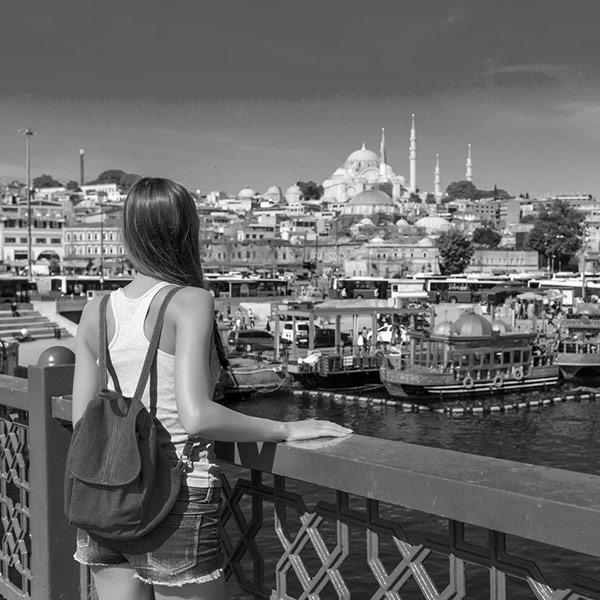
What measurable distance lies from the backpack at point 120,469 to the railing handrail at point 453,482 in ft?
1.26

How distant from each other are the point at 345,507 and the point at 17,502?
1.96 m

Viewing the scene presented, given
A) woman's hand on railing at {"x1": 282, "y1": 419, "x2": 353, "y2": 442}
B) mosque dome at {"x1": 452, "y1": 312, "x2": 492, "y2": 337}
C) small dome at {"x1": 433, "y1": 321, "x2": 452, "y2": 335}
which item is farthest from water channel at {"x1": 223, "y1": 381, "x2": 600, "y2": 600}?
woman's hand on railing at {"x1": 282, "y1": 419, "x2": 353, "y2": 442}

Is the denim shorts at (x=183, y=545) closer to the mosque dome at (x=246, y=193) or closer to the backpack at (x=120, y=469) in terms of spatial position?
the backpack at (x=120, y=469)

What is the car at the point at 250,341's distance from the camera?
32.3 metres

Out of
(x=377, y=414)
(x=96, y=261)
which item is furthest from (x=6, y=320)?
(x=96, y=261)

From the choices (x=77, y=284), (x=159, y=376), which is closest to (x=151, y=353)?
(x=159, y=376)

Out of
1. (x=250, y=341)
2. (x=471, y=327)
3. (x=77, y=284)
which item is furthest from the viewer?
(x=77, y=284)

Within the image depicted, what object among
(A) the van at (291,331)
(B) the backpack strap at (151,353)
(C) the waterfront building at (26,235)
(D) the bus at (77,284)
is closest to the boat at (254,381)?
(A) the van at (291,331)

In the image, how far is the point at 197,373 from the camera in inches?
88.5

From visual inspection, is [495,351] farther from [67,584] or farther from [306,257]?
[306,257]

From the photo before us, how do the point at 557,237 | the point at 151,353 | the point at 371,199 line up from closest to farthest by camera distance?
the point at 151,353, the point at 557,237, the point at 371,199

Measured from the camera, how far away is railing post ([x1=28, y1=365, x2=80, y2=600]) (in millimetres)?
3260

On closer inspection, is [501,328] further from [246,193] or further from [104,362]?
[246,193]

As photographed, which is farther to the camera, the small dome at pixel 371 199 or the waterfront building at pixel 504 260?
the small dome at pixel 371 199
